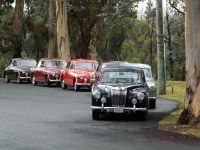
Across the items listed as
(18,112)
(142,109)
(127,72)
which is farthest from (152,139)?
(18,112)

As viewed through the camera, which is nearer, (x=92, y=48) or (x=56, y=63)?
(x=56, y=63)

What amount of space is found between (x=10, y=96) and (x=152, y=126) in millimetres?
12201

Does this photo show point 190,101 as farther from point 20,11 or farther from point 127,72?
point 20,11

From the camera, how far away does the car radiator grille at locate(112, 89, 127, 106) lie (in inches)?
689

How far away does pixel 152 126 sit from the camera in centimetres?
1627

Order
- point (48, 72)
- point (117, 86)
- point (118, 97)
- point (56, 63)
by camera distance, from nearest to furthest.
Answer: point (118, 97), point (117, 86), point (48, 72), point (56, 63)

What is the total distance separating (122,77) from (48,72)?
18.6 m

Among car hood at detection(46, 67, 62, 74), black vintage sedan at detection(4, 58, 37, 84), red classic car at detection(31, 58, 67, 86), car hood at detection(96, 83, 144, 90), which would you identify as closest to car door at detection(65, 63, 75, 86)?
car hood at detection(46, 67, 62, 74)

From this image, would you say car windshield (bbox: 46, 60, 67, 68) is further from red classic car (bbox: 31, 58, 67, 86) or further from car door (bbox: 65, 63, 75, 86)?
car door (bbox: 65, 63, 75, 86)

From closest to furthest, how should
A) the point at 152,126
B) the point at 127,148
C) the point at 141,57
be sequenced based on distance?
the point at 127,148 → the point at 152,126 → the point at 141,57

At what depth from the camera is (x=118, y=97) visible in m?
17.5

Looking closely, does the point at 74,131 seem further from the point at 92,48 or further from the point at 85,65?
the point at 92,48

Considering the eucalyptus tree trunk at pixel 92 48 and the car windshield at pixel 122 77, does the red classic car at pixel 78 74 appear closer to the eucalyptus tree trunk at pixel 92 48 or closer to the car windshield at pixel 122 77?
the car windshield at pixel 122 77

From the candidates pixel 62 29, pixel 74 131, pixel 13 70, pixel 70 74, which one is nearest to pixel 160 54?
pixel 70 74
